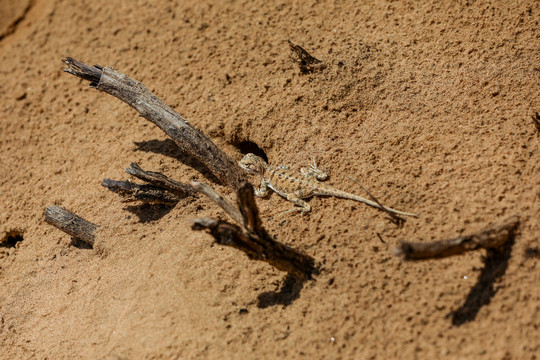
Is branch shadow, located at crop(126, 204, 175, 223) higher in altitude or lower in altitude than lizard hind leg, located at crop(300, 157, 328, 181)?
lower

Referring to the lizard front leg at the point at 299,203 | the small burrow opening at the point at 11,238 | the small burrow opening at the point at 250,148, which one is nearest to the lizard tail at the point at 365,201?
the lizard front leg at the point at 299,203

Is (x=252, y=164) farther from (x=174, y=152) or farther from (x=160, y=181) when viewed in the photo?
(x=160, y=181)

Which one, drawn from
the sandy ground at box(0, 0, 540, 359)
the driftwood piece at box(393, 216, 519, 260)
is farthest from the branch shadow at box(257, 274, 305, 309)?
the driftwood piece at box(393, 216, 519, 260)

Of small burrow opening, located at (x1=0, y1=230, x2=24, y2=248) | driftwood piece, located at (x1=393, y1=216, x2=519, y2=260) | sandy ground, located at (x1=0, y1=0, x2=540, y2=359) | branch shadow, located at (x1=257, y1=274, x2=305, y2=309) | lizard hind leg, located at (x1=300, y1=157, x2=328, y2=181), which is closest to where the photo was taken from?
driftwood piece, located at (x1=393, y1=216, x2=519, y2=260)

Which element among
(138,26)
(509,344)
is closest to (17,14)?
(138,26)

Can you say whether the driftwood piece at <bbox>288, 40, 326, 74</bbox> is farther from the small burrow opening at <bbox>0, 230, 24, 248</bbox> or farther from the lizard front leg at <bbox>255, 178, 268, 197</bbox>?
the small burrow opening at <bbox>0, 230, 24, 248</bbox>

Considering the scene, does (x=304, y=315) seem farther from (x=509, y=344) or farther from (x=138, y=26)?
(x=138, y=26)
